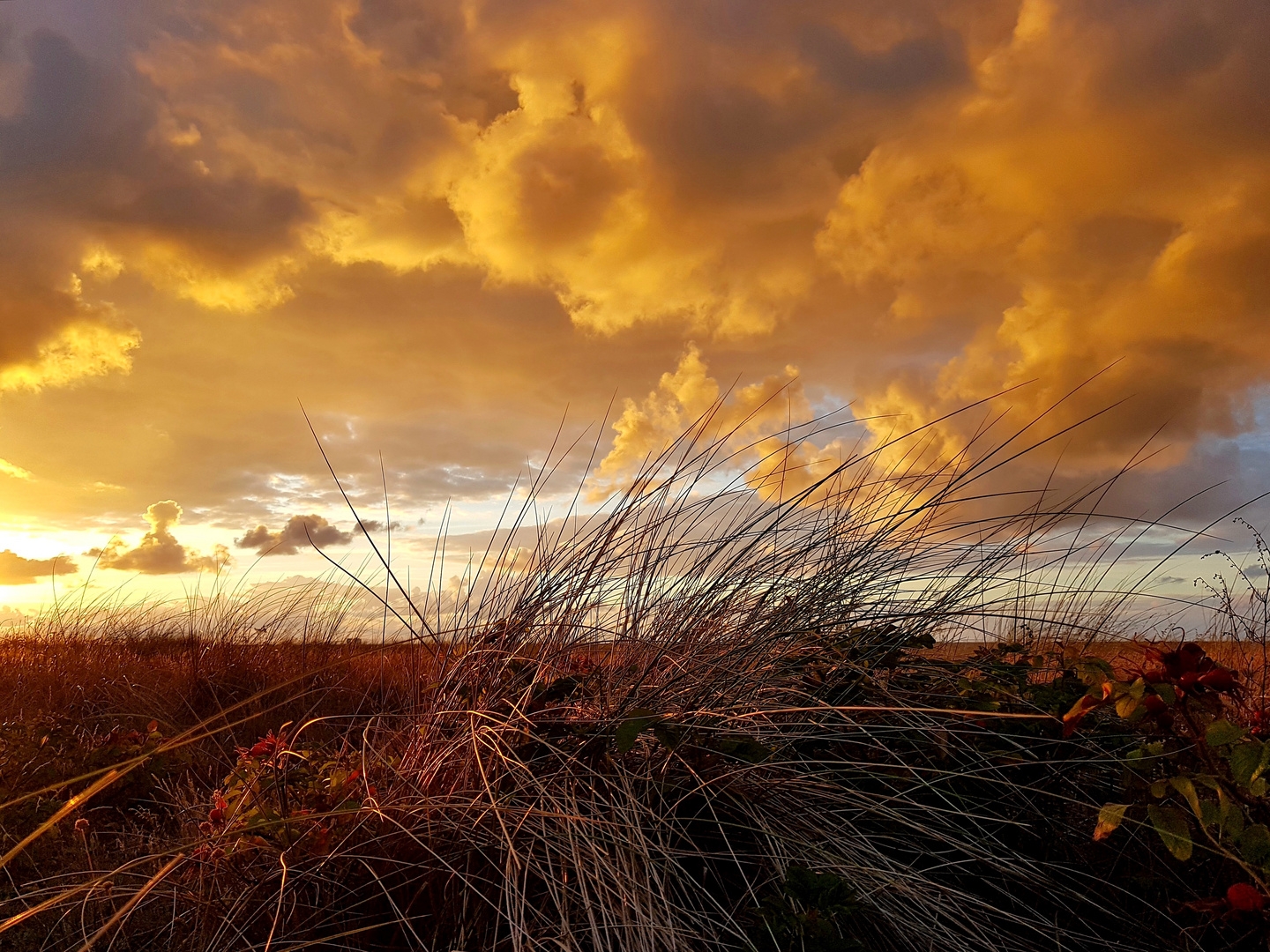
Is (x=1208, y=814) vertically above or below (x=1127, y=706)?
below

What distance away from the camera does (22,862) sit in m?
2.76

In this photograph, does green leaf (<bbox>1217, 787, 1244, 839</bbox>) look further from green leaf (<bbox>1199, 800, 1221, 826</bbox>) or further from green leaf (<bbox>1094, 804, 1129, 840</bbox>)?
green leaf (<bbox>1094, 804, 1129, 840</bbox>)

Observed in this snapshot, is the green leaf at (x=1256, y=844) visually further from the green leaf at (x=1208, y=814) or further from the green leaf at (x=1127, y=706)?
the green leaf at (x=1127, y=706)

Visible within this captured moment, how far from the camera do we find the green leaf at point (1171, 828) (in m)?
1.71

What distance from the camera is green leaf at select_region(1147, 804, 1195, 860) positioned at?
67.3 inches

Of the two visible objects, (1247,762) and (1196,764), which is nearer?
(1247,762)

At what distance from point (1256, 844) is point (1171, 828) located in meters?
0.17

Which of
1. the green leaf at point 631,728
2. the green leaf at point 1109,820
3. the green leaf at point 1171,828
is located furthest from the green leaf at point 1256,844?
the green leaf at point 631,728

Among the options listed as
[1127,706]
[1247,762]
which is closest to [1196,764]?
[1247,762]

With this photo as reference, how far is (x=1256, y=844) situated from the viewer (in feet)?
5.67

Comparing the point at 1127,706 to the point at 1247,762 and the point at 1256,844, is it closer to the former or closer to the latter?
the point at 1247,762

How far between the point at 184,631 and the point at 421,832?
8467 mm

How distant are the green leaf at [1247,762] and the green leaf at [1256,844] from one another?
0.31ft

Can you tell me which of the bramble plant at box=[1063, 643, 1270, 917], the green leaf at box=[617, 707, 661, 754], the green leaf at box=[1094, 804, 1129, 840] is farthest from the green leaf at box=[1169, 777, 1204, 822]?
the green leaf at box=[617, 707, 661, 754]
